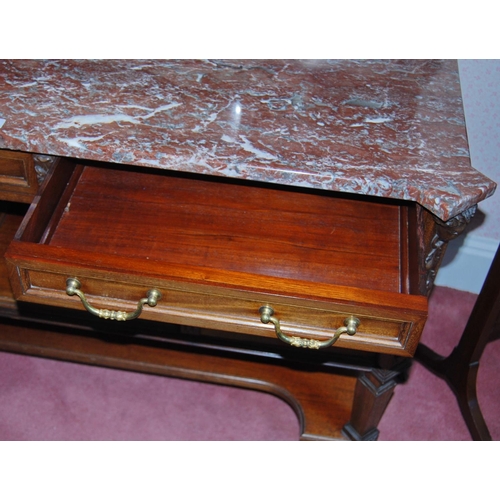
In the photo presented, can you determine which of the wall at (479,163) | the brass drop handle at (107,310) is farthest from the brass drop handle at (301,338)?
the wall at (479,163)

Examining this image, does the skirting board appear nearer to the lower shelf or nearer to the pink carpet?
the pink carpet

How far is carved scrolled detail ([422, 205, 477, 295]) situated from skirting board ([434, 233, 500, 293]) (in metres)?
0.53

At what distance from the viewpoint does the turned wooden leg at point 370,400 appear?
1226mm

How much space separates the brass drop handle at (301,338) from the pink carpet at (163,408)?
1.70 ft

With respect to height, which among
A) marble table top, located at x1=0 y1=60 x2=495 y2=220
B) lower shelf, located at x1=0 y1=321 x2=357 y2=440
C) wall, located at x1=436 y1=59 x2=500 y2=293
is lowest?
lower shelf, located at x1=0 y1=321 x2=357 y2=440

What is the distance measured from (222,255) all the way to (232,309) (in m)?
0.12

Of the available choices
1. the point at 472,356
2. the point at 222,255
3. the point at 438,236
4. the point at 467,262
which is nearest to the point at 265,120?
the point at 222,255

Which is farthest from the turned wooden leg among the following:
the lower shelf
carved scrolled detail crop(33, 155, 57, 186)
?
carved scrolled detail crop(33, 155, 57, 186)

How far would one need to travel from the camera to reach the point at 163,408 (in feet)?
4.88

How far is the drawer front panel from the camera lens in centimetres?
97

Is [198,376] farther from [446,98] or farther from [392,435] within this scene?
[446,98]

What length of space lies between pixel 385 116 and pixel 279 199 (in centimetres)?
23

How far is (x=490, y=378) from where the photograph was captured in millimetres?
1573

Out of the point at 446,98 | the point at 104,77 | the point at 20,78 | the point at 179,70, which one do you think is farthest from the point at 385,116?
the point at 20,78
